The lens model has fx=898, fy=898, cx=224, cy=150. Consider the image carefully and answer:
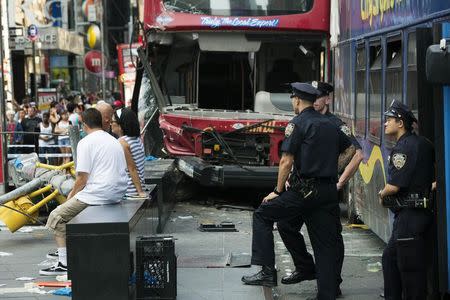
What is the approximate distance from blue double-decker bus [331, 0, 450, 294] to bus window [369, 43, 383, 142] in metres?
0.01

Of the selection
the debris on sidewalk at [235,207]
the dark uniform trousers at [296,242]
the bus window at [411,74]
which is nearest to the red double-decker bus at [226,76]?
the debris on sidewalk at [235,207]

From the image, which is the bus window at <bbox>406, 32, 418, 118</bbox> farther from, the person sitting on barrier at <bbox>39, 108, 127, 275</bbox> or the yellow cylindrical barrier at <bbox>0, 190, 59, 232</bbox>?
the yellow cylindrical barrier at <bbox>0, 190, 59, 232</bbox>

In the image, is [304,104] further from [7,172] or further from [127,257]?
[7,172]

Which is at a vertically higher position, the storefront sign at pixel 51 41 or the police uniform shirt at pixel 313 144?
the storefront sign at pixel 51 41

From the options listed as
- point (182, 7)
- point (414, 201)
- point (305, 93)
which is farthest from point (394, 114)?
point (182, 7)

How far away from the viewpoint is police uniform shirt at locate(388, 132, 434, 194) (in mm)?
6582

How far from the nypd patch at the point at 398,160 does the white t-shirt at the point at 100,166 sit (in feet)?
9.83

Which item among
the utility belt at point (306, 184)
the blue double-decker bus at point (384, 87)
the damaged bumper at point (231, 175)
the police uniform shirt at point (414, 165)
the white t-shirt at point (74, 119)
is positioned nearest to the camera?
the blue double-decker bus at point (384, 87)

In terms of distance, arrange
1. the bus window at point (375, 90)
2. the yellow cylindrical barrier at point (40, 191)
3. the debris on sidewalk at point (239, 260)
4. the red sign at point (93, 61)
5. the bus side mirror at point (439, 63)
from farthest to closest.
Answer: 1. the red sign at point (93, 61)
2. the yellow cylindrical barrier at point (40, 191)
3. the bus window at point (375, 90)
4. the debris on sidewalk at point (239, 260)
5. the bus side mirror at point (439, 63)

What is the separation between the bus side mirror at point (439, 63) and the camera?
5.84m

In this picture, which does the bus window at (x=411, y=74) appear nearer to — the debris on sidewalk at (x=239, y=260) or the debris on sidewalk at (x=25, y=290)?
the debris on sidewalk at (x=239, y=260)

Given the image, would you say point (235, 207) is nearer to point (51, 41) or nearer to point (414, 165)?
point (414, 165)

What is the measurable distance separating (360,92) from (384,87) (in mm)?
1759

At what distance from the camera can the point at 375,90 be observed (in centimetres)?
996
